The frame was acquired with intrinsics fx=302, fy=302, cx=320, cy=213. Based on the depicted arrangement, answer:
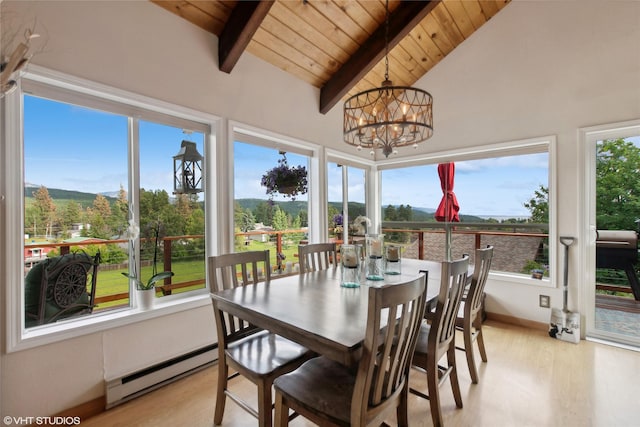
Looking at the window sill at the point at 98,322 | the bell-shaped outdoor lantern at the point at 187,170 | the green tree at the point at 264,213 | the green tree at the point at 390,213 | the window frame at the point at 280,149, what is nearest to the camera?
the window sill at the point at 98,322

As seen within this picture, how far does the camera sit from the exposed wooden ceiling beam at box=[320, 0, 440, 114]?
2.75 metres

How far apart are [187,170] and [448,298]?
2.27 metres

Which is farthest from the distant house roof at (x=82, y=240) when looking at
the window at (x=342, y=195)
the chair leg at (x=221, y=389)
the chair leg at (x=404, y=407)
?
the window at (x=342, y=195)

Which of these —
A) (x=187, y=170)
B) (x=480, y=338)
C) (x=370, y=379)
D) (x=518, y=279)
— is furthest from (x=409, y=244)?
(x=370, y=379)

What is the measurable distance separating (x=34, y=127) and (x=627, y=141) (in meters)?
4.88

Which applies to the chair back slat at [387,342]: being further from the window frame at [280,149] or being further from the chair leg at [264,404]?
the window frame at [280,149]

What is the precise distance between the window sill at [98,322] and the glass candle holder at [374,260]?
1416 millimetres

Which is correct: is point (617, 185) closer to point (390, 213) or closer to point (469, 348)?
point (469, 348)

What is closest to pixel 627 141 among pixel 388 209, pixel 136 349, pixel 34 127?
pixel 388 209

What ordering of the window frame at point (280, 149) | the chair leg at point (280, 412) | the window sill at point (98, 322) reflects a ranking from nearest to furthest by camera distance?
the chair leg at point (280, 412) < the window sill at point (98, 322) < the window frame at point (280, 149)

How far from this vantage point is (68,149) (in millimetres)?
2064

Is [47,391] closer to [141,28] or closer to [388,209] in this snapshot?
[141,28]

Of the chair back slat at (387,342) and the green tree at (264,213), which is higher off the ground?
the green tree at (264,213)

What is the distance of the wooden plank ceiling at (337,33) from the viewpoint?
245cm
